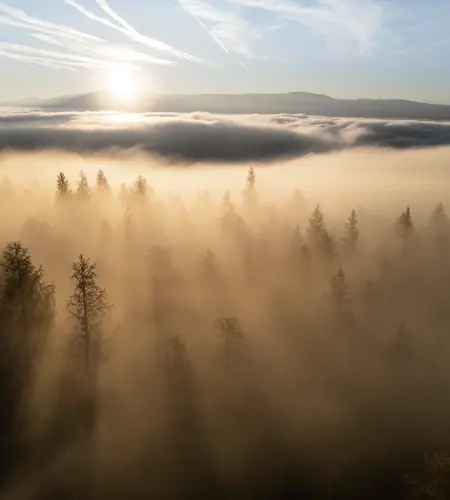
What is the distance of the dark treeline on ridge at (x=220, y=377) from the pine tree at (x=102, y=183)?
34.9 meters

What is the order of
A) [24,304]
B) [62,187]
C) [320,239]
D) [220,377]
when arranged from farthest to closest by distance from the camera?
[62,187]
[320,239]
[220,377]
[24,304]

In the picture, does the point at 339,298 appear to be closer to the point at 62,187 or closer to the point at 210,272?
the point at 210,272

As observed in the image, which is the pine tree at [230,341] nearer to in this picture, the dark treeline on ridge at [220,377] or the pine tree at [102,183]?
the dark treeline on ridge at [220,377]

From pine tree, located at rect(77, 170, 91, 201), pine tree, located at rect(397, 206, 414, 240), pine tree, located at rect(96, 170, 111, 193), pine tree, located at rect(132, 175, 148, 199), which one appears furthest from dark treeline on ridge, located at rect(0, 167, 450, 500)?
pine tree, located at rect(96, 170, 111, 193)

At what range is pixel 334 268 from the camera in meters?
85.8

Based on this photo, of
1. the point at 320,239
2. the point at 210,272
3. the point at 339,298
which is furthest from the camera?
the point at 320,239

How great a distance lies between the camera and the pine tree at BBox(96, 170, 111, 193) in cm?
12231

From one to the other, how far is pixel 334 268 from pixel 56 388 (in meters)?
53.9

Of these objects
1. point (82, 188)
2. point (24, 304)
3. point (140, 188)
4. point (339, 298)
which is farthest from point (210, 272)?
point (82, 188)

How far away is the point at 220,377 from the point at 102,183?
8471 cm

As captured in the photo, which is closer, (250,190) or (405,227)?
(405,227)

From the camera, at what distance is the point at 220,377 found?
50.8m

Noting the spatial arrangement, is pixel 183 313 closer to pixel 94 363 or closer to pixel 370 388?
pixel 94 363

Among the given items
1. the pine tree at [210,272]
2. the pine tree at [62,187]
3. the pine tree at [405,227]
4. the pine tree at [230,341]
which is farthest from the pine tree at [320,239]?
the pine tree at [62,187]
